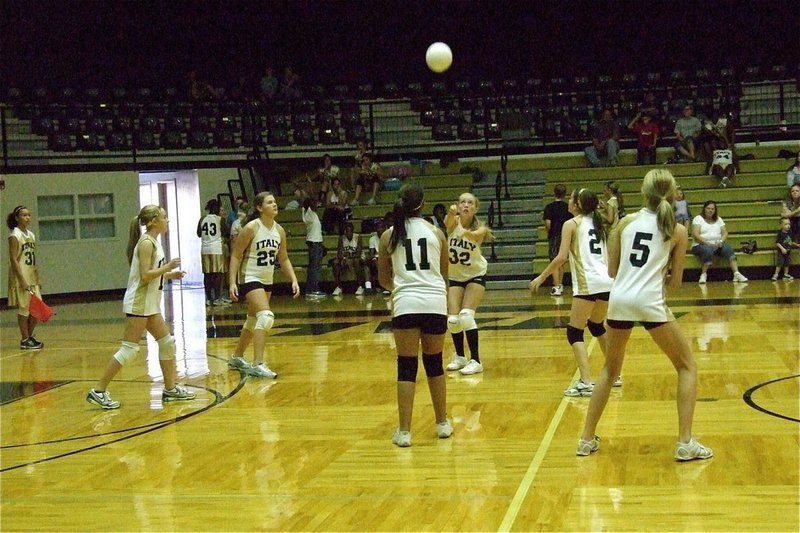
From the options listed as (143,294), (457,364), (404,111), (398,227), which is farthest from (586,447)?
(404,111)

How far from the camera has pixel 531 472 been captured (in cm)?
604

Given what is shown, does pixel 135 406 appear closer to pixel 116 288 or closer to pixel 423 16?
pixel 116 288

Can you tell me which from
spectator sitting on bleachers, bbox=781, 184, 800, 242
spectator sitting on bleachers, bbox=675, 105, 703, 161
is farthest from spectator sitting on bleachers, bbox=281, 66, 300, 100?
spectator sitting on bleachers, bbox=781, 184, 800, 242

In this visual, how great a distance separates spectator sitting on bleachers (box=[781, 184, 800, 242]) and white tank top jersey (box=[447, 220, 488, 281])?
11080mm

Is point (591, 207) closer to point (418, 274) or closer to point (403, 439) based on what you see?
point (418, 274)

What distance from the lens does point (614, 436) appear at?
6914 millimetres

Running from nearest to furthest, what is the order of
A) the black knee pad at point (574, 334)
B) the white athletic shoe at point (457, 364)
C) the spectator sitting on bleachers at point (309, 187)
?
the black knee pad at point (574, 334), the white athletic shoe at point (457, 364), the spectator sitting on bleachers at point (309, 187)

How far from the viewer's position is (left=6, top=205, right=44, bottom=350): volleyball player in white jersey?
12984 millimetres

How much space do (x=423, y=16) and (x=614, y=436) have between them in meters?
20.2

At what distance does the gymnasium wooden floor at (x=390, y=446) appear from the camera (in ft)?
17.5

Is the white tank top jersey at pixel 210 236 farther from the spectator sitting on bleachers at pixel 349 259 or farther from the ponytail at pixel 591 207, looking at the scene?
the ponytail at pixel 591 207

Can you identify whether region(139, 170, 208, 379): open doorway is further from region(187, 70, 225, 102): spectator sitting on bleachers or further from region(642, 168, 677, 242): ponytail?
region(642, 168, 677, 242): ponytail

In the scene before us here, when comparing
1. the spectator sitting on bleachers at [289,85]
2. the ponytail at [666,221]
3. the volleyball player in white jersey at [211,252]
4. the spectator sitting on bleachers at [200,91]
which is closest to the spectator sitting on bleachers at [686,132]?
the spectator sitting on bleachers at [289,85]

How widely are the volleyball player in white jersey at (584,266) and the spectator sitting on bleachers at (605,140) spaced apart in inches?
530
